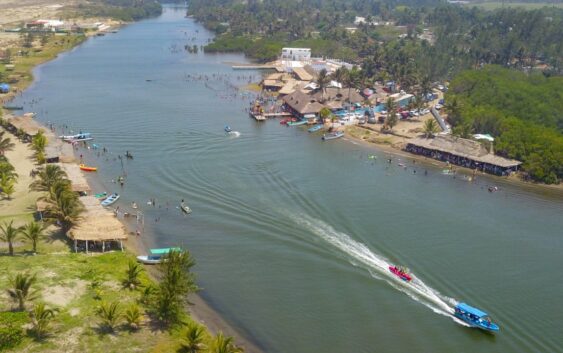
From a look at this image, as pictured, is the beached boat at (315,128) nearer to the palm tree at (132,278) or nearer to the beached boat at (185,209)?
the beached boat at (185,209)

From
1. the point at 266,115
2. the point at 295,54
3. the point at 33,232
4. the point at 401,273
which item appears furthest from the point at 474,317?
the point at 295,54

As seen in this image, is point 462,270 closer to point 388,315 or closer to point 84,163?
point 388,315

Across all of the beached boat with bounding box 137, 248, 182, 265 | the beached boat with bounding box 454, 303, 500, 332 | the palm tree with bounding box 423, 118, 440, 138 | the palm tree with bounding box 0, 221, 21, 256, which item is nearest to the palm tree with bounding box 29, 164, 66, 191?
the palm tree with bounding box 0, 221, 21, 256

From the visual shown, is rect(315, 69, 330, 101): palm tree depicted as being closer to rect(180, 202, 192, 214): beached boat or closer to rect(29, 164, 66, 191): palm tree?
rect(180, 202, 192, 214): beached boat

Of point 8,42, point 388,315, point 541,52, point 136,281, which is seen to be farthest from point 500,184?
point 8,42

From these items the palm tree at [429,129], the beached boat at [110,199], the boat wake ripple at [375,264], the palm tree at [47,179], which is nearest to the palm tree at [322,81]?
the palm tree at [429,129]

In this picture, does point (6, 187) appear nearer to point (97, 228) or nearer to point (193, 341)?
point (97, 228)

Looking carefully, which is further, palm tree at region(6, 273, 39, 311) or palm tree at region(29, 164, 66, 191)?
palm tree at region(29, 164, 66, 191)
